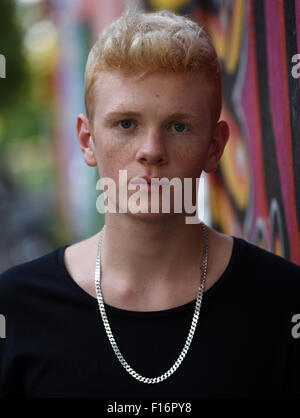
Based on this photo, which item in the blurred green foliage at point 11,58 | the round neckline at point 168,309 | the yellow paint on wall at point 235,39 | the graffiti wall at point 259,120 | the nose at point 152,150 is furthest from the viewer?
the blurred green foliage at point 11,58

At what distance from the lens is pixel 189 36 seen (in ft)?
7.13

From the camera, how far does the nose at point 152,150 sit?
208 cm

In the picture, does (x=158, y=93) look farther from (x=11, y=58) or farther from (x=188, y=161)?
(x=11, y=58)

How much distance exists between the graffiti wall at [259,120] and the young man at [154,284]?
0.71 m

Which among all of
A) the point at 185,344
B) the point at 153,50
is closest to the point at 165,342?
the point at 185,344

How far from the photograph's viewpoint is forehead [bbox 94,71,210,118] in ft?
6.84

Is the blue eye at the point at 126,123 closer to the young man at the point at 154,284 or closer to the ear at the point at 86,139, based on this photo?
the young man at the point at 154,284

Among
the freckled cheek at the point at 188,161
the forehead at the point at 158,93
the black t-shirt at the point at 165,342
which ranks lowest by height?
the black t-shirt at the point at 165,342

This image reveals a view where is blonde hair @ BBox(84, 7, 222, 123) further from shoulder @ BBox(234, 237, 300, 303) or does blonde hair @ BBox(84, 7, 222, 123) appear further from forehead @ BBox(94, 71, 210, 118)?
shoulder @ BBox(234, 237, 300, 303)

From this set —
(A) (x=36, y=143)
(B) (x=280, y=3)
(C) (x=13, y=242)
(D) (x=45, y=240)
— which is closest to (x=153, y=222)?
(B) (x=280, y=3)

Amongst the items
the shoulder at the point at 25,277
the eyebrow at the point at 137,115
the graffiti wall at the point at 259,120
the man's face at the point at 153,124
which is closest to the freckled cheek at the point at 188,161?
the man's face at the point at 153,124

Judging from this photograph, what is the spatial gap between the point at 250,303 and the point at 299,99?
0.98 m

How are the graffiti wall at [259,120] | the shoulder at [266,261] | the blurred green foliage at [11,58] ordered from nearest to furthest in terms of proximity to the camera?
the shoulder at [266,261], the graffiti wall at [259,120], the blurred green foliage at [11,58]

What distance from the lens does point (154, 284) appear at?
91.3 inches
